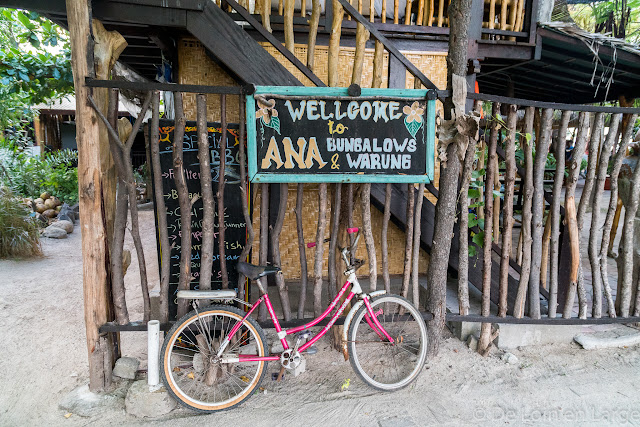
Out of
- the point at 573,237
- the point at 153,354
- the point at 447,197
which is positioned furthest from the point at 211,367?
the point at 573,237

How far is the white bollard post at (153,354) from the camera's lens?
9.41 ft

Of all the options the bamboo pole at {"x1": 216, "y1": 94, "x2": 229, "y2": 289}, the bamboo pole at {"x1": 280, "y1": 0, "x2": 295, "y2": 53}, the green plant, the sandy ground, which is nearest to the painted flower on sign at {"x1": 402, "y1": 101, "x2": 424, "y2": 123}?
the bamboo pole at {"x1": 280, "y1": 0, "x2": 295, "y2": 53}

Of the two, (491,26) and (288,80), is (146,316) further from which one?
(491,26)

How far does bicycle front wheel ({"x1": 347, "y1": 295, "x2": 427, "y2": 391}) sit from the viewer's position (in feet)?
10.4

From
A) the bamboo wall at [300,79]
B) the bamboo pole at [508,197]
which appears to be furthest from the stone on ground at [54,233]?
the bamboo pole at [508,197]

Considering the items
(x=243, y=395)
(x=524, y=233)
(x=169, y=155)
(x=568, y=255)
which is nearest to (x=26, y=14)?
(x=169, y=155)

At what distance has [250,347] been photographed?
11.5 ft

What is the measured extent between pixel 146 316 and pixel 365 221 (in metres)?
2.00

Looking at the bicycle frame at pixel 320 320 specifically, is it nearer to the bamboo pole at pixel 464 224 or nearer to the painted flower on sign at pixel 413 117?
the bamboo pole at pixel 464 224

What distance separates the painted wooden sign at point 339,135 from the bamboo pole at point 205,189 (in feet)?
1.23

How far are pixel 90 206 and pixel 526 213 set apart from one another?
12.1ft

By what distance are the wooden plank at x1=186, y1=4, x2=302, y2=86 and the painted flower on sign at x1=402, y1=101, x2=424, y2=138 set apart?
0.99m

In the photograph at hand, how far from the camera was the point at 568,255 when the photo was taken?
3920 millimetres

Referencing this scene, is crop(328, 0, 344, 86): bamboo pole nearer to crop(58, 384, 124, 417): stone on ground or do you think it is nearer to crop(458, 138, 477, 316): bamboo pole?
crop(458, 138, 477, 316): bamboo pole
